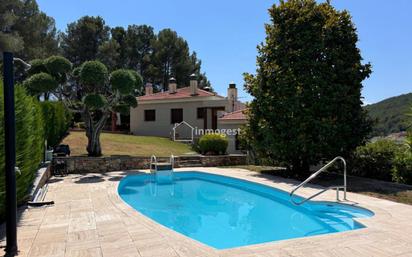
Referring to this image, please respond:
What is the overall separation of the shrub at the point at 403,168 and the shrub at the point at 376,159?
1.37 feet

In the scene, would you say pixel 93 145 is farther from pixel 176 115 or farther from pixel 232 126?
pixel 176 115

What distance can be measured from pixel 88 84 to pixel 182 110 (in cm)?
1528

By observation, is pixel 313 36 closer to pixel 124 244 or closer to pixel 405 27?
pixel 405 27

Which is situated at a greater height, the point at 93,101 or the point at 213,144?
the point at 93,101

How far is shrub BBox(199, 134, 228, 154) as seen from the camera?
833 inches

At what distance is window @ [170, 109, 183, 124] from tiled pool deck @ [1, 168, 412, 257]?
22.7m

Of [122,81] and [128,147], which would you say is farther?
[128,147]

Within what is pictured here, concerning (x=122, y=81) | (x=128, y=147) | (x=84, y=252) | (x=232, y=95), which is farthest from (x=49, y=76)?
(x=232, y=95)

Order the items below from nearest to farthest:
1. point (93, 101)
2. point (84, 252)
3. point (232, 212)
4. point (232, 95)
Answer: point (84, 252) → point (232, 212) → point (93, 101) → point (232, 95)

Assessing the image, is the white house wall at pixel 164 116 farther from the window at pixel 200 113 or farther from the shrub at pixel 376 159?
the shrub at pixel 376 159

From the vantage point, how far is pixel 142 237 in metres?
6.54

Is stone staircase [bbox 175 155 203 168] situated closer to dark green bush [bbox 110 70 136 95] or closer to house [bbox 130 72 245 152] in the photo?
dark green bush [bbox 110 70 136 95]

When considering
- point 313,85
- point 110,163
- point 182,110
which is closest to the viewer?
point 313,85

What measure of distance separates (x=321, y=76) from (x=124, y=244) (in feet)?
35.8
